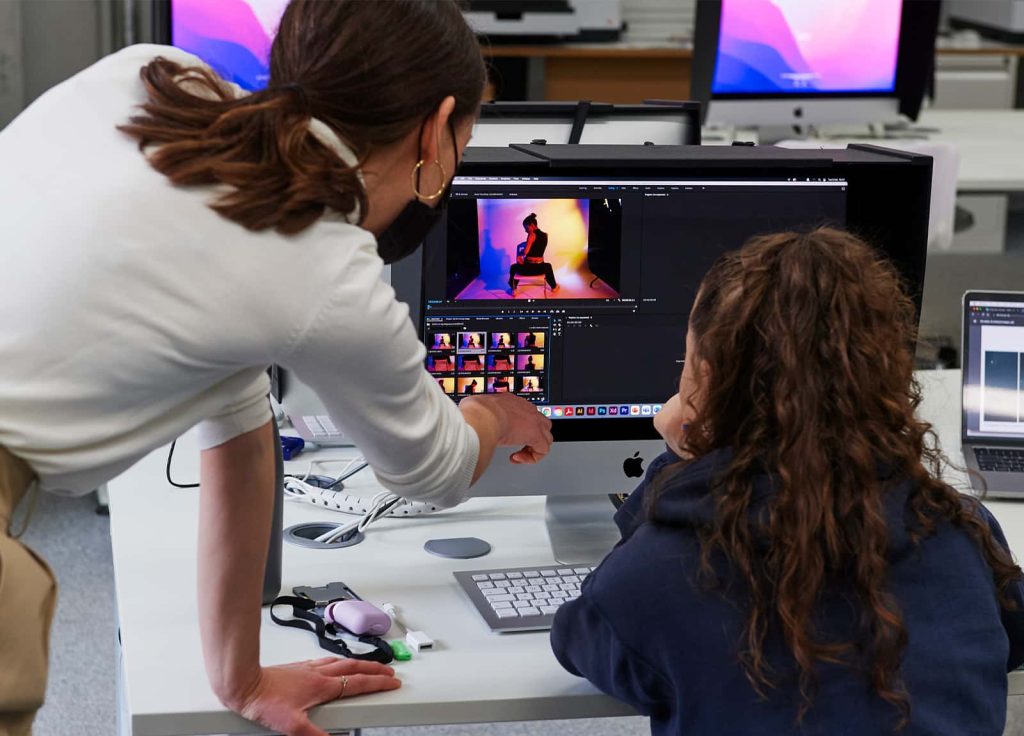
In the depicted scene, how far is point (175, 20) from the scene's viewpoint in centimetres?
303

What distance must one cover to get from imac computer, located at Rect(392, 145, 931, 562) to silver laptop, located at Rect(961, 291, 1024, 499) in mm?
302

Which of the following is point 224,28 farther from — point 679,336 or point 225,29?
point 679,336

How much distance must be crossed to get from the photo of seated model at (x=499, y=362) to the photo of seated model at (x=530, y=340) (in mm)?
20

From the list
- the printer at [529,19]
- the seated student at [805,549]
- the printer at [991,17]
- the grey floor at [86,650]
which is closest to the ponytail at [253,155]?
the seated student at [805,549]

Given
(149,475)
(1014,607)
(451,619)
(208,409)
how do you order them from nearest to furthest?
(208,409) → (1014,607) → (451,619) → (149,475)

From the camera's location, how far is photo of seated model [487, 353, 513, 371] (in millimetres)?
1516

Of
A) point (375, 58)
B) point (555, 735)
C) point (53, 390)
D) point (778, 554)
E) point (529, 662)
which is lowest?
point (555, 735)

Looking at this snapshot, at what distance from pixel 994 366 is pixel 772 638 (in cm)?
92

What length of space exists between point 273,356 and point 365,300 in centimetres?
8

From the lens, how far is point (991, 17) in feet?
19.7

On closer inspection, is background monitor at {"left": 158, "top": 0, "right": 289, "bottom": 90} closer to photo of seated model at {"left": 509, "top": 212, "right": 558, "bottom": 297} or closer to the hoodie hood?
photo of seated model at {"left": 509, "top": 212, "right": 558, "bottom": 297}

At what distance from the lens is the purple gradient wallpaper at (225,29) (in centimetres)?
301

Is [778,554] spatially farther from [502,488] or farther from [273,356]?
[502,488]

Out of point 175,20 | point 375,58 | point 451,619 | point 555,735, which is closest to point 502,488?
point 451,619
